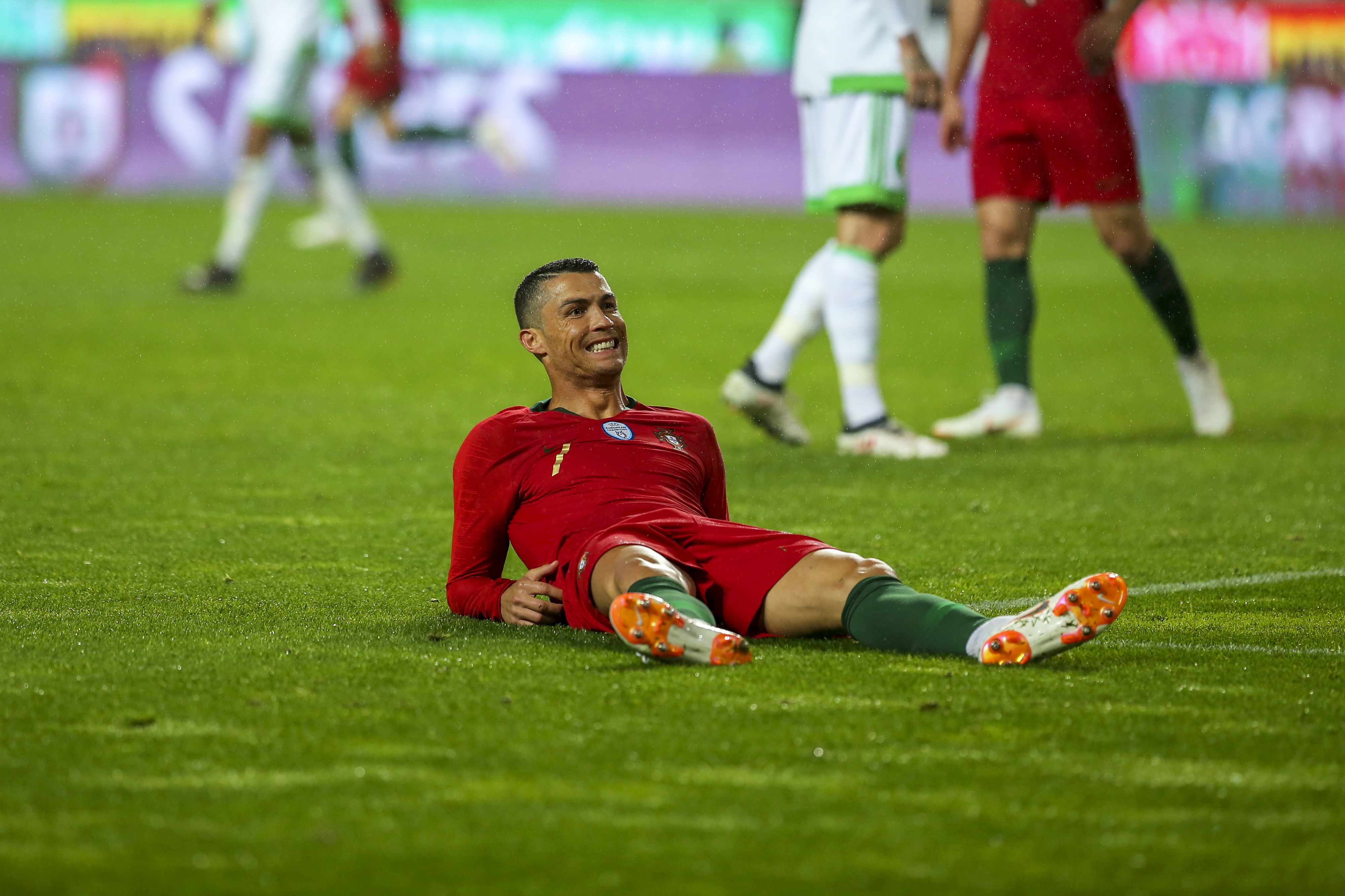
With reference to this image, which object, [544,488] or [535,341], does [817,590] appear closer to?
[544,488]

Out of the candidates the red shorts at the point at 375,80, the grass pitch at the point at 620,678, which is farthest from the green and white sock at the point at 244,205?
the grass pitch at the point at 620,678

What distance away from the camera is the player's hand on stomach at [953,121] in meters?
6.27

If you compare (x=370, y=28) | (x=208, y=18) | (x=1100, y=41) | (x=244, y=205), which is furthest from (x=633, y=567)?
(x=208, y=18)

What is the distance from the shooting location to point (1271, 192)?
71.3 feet

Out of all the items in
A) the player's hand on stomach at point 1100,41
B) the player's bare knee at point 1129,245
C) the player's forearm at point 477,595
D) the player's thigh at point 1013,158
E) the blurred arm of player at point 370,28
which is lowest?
the player's forearm at point 477,595

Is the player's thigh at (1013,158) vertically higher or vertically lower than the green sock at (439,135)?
lower

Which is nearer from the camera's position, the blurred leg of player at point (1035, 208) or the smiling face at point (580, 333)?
the smiling face at point (580, 333)

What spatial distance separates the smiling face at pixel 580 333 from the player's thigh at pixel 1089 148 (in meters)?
2.97

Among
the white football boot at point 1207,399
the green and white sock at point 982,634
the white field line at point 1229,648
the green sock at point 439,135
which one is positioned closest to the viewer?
the green and white sock at point 982,634

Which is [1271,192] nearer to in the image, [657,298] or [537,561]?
[657,298]

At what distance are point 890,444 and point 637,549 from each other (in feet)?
9.78

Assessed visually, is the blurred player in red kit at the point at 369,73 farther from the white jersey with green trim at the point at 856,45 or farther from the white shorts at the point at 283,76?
the white jersey with green trim at the point at 856,45

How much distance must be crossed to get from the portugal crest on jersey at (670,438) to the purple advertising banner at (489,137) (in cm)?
1835

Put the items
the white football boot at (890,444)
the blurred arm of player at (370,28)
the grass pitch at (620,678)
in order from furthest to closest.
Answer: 1. the blurred arm of player at (370,28)
2. the white football boot at (890,444)
3. the grass pitch at (620,678)
